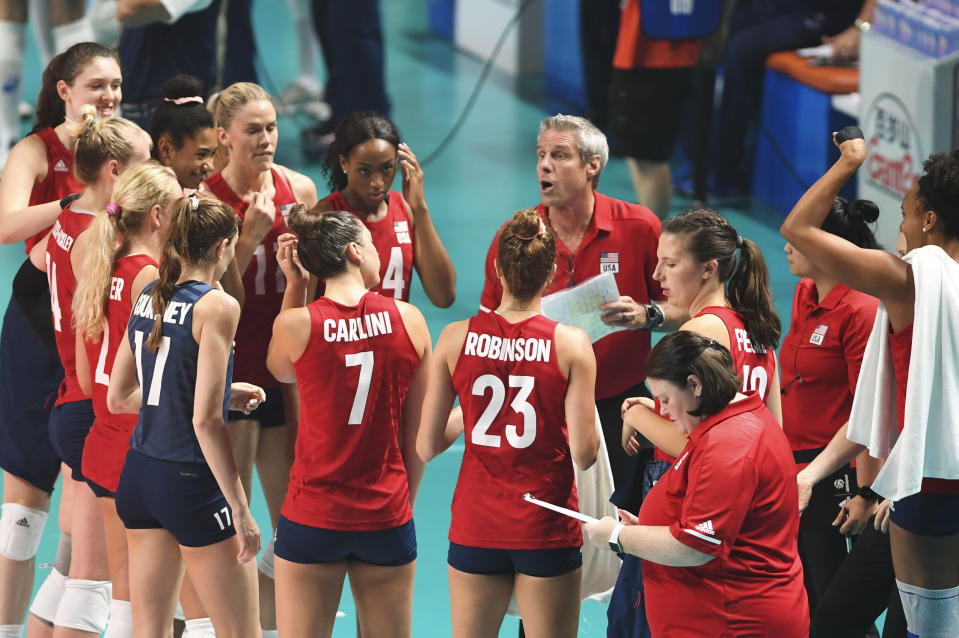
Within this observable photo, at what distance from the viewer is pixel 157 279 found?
3.87 m

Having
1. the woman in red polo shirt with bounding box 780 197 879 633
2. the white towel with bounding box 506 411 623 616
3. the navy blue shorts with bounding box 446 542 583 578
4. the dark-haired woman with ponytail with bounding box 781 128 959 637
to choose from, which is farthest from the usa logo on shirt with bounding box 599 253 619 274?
the navy blue shorts with bounding box 446 542 583 578

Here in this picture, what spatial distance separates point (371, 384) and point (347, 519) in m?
0.39

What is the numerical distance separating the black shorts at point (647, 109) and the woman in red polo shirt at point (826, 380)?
16.0 feet

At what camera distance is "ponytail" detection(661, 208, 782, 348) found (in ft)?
12.1

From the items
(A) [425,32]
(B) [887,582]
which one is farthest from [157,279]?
(A) [425,32]

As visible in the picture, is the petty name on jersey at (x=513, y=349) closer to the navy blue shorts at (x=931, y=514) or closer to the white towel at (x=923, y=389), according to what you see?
the white towel at (x=923, y=389)

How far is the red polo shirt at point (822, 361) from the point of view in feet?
13.1

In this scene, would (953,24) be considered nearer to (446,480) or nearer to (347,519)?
(446,480)

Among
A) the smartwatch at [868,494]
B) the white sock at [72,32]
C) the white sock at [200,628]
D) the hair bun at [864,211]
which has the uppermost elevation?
the hair bun at [864,211]

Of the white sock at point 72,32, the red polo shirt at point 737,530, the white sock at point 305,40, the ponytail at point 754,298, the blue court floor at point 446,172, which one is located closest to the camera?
the red polo shirt at point 737,530

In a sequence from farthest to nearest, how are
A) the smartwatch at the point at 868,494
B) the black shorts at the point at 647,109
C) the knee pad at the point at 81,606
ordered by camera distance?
the black shorts at the point at 647,109
the knee pad at the point at 81,606
the smartwatch at the point at 868,494

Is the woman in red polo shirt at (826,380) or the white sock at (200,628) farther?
the white sock at (200,628)

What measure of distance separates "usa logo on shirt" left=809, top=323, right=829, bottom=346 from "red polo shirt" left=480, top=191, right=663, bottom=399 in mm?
689

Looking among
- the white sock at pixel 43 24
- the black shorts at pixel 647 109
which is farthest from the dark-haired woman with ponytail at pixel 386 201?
the white sock at pixel 43 24
